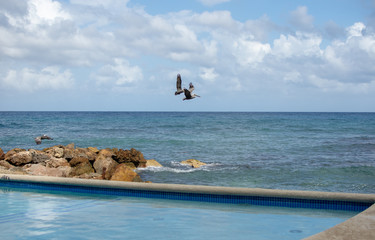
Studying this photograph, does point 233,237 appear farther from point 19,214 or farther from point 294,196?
point 19,214

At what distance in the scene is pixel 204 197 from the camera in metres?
8.68

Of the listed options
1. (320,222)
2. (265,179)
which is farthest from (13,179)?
(265,179)

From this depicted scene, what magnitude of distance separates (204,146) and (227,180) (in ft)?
43.8

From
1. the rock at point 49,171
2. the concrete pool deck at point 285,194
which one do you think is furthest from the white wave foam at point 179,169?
the concrete pool deck at point 285,194

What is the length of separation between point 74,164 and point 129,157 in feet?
10.3

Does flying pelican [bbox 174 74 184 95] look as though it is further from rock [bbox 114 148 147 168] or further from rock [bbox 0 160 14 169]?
rock [bbox 114 148 147 168]

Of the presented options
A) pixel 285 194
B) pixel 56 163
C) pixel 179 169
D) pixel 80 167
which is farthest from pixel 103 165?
pixel 285 194

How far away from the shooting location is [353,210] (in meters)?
7.70

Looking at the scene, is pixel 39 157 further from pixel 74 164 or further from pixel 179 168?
pixel 179 168

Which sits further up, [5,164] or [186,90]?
[186,90]

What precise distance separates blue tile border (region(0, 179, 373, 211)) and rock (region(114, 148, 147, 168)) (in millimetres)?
6466

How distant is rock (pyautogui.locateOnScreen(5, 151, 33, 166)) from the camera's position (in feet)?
48.4

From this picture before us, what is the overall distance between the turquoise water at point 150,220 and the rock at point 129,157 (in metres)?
7.46

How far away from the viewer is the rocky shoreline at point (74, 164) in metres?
12.2
